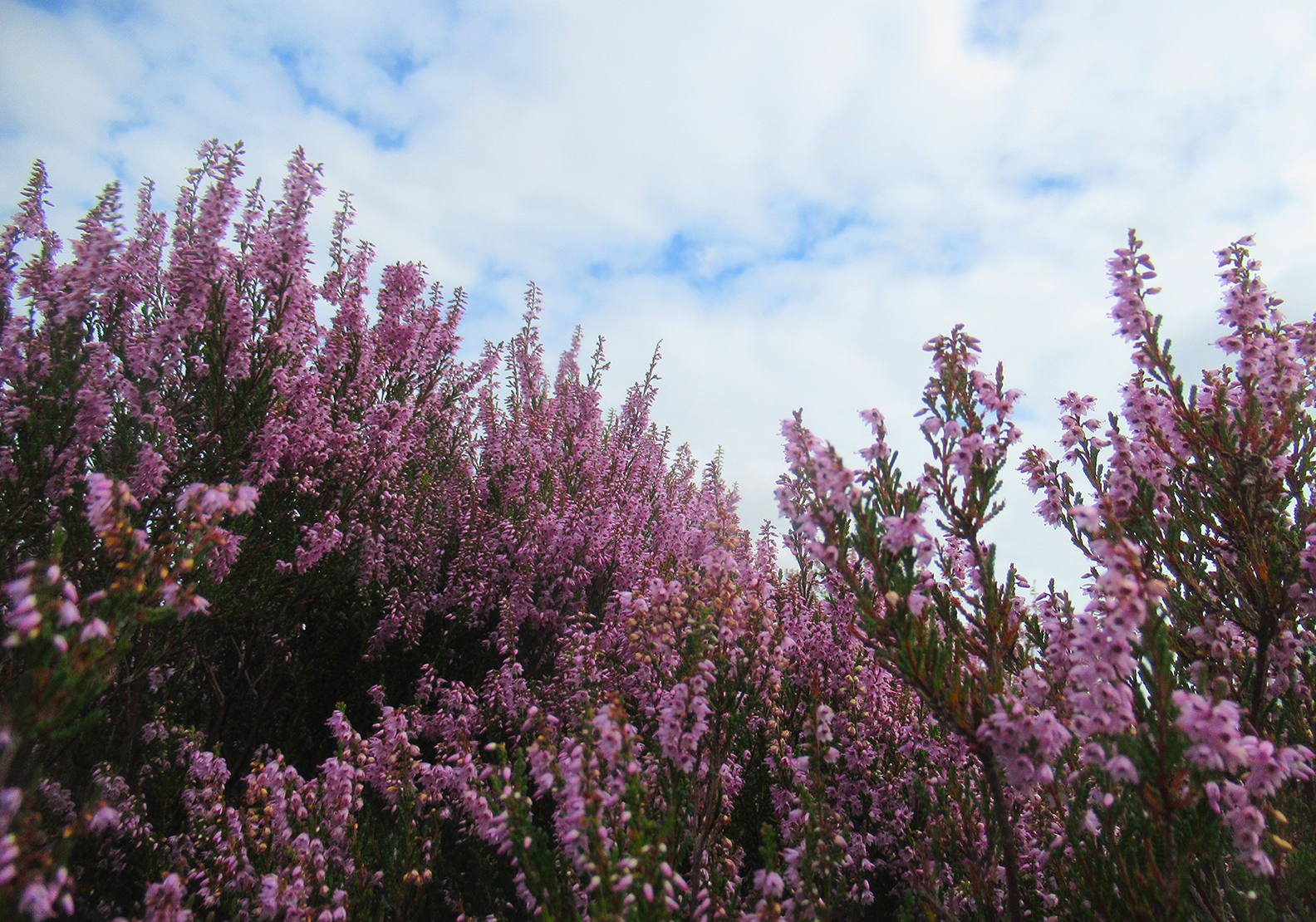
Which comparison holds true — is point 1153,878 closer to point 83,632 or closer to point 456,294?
point 83,632

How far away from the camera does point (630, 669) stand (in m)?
5.55

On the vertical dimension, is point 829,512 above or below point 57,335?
below

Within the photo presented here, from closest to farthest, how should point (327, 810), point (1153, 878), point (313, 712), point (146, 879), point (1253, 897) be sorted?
point (1153, 878), point (1253, 897), point (327, 810), point (146, 879), point (313, 712)

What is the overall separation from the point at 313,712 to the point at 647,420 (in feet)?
20.9

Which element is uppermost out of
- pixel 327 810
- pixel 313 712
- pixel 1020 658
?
pixel 1020 658

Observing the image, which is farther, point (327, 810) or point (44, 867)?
point (327, 810)

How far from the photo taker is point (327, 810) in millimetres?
3889

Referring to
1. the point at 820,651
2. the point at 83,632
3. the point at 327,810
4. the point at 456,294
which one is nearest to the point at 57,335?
the point at 83,632

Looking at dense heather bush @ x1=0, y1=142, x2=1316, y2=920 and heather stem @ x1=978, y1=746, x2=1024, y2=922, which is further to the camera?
heather stem @ x1=978, y1=746, x2=1024, y2=922

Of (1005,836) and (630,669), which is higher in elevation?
(630,669)

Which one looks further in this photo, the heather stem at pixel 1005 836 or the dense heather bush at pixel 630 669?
the heather stem at pixel 1005 836

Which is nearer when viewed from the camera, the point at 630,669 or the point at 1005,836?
the point at 1005,836

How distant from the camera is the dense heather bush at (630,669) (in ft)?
8.02

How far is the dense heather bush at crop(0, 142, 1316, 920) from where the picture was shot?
2443mm
